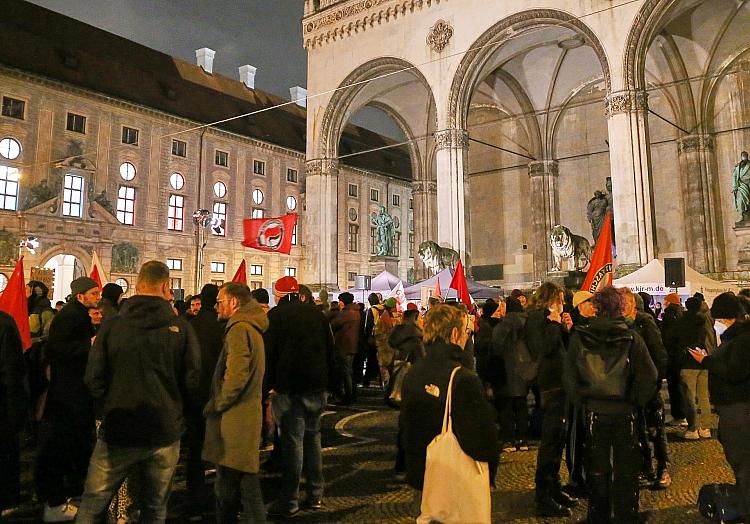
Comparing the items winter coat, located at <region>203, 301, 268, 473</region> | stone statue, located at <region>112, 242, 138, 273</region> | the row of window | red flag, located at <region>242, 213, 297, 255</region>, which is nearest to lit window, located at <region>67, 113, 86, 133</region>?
stone statue, located at <region>112, 242, 138, 273</region>

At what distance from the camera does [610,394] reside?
3643 millimetres

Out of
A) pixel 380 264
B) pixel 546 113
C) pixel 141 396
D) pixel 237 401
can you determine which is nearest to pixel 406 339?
pixel 237 401

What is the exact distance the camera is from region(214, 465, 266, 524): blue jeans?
355 centimetres

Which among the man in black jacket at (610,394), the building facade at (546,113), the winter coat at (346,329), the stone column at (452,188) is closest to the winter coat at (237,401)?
the man in black jacket at (610,394)

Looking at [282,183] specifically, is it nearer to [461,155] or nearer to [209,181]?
[209,181]

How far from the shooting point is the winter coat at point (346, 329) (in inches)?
369

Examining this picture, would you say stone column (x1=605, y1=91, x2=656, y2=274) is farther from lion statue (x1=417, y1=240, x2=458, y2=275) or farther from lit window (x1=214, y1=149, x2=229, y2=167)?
lit window (x1=214, y1=149, x2=229, y2=167)

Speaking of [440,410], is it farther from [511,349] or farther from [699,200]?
[699,200]

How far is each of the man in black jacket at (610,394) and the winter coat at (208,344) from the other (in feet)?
8.75

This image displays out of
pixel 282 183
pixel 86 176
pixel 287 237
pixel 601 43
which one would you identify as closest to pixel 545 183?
pixel 601 43

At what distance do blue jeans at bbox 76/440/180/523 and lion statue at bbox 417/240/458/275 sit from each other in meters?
15.1

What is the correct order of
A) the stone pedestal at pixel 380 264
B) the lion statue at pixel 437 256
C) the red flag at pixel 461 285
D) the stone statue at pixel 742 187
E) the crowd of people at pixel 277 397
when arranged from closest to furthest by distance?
the crowd of people at pixel 277 397
the red flag at pixel 461 285
the lion statue at pixel 437 256
the stone statue at pixel 742 187
the stone pedestal at pixel 380 264

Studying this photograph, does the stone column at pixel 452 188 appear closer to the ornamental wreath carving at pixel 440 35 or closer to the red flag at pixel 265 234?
the ornamental wreath carving at pixel 440 35

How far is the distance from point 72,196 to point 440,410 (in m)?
28.2
